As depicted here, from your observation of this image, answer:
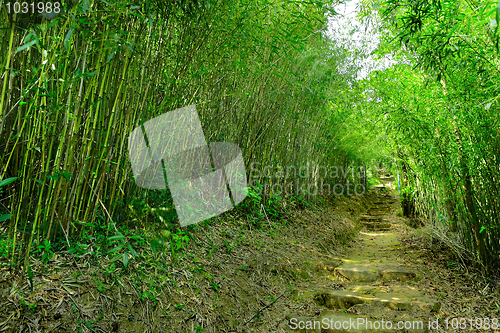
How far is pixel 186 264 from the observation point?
208 centimetres

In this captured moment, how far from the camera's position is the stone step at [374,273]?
3148mm

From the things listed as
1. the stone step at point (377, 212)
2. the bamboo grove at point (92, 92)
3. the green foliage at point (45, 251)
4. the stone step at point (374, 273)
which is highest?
the bamboo grove at point (92, 92)

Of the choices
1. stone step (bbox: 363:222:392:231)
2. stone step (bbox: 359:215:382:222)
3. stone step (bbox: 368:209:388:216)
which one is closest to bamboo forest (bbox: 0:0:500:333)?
stone step (bbox: 363:222:392:231)

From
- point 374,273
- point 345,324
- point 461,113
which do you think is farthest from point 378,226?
point 345,324

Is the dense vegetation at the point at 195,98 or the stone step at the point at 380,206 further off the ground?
the dense vegetation at the point at 195,98

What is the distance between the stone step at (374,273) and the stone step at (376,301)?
51 cm

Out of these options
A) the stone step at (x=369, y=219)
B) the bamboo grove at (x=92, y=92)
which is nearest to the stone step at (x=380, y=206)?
the stone step at (x=369, y=219)

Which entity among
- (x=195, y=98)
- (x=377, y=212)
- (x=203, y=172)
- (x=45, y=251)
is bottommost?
(x=377, y=212)

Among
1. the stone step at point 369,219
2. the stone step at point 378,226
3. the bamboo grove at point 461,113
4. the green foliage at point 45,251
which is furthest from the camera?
the stone step at point 369,219

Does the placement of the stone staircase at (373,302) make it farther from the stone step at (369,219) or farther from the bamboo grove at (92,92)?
the stone step at (369,219)

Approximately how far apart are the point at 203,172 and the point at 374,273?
2.09m

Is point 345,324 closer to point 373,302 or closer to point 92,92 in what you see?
point 373,302

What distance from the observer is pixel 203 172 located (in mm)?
2977

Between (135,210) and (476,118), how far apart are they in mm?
2716
